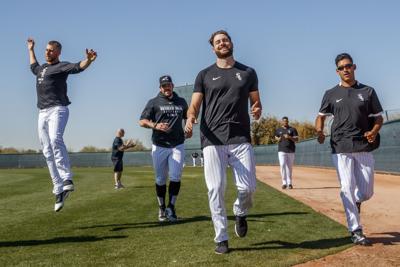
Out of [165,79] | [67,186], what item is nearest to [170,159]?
[165,79]

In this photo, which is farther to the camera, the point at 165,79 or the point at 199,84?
the point at 165,79

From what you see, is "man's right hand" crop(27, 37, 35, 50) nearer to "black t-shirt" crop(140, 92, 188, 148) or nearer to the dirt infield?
"black t-shirt" crop(140, 92, 188, 148)

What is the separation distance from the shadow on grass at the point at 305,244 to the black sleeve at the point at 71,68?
3.51 metres

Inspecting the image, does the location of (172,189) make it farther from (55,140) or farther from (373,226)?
(373,226)

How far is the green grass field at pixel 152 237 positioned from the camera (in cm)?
474

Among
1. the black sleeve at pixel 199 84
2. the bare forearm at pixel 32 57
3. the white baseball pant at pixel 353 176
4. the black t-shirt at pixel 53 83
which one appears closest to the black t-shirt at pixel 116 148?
the bare forearm at pixel 32 57

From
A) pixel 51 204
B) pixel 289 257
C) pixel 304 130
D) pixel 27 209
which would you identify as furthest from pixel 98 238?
pixel 304 130

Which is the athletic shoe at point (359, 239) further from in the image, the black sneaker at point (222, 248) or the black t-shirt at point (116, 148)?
the black t-shirt at point (116, 148)

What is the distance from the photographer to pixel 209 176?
523 centimetres

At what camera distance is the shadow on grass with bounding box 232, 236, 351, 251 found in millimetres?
5230

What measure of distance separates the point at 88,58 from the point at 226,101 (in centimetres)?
253

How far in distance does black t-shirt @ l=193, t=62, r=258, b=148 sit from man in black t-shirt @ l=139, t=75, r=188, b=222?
7.86 ft

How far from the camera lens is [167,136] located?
770cm

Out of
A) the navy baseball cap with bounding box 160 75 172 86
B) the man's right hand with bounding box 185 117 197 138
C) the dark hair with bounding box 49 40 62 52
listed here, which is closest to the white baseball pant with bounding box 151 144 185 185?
the navy baseball cap with bounding box 160 75 172 86
